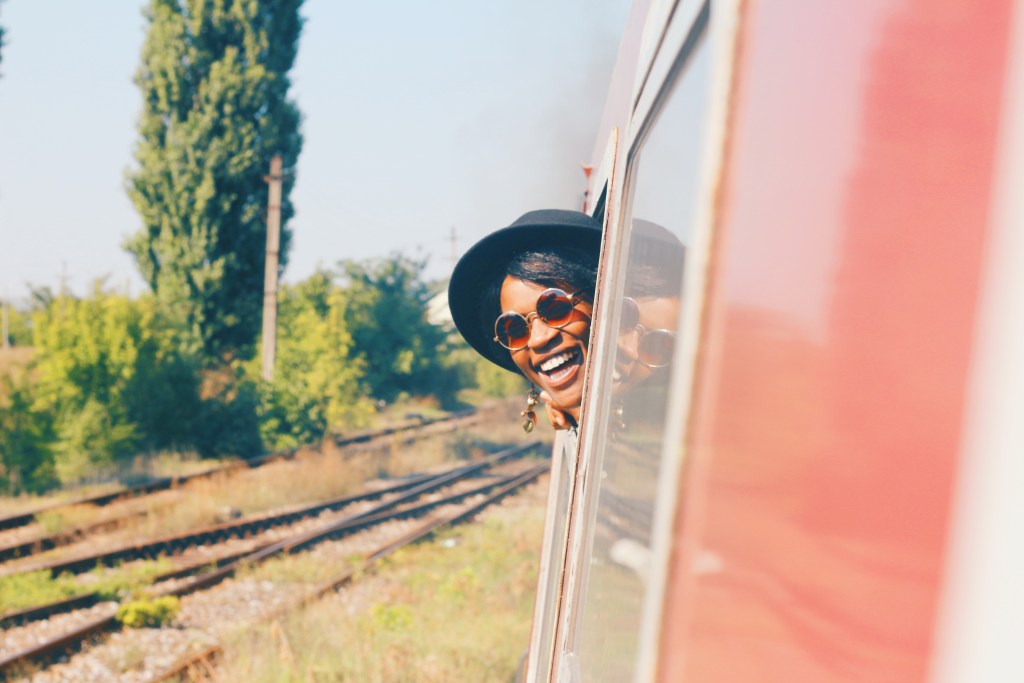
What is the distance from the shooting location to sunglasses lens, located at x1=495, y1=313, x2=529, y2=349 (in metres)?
2.27

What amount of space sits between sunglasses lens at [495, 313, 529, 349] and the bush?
645 cm

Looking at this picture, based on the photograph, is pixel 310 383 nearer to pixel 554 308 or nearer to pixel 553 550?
pixel 553 550

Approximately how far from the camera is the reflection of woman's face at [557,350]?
2215 millimetres

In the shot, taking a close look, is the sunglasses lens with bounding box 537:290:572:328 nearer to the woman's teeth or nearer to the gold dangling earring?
the woman's teeth

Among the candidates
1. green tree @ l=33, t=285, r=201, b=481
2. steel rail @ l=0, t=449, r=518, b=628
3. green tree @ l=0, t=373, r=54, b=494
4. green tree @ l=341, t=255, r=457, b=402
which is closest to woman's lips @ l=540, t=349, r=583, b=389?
steel rail @ l=0, t=449, r=518, b=628

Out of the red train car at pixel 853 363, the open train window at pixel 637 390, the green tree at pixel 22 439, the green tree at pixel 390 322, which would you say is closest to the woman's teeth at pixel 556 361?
the open train window at pixel 637 390

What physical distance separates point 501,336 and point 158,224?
67.0ft

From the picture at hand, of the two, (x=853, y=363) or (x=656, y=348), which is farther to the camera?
(x=656, y=348)

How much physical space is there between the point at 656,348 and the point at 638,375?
180 mm

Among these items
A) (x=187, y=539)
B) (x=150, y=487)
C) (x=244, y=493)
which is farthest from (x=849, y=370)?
(x=150, y=487)

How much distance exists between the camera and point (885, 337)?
1.83 feet

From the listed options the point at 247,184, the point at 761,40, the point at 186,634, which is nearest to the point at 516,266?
the point at 761,40

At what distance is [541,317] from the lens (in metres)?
2.21

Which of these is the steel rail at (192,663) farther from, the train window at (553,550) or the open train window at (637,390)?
the open train window at (637,390)
